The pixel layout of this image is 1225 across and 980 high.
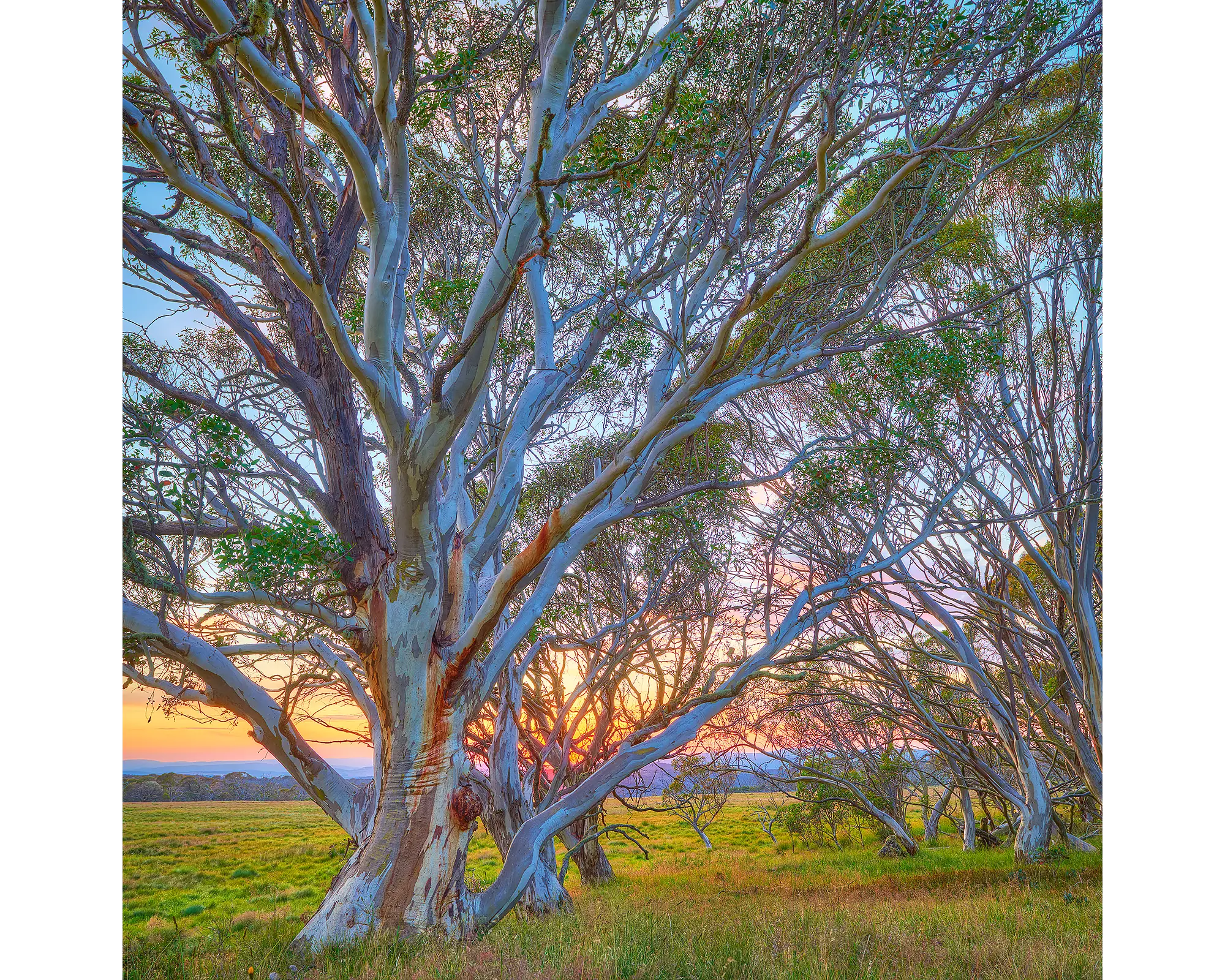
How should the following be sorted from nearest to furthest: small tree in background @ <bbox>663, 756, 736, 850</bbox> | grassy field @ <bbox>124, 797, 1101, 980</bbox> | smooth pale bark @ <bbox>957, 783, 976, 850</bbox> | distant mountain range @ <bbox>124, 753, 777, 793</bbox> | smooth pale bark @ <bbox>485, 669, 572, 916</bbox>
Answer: grassy field @ <bbox>124, 797, 1101, 980</bbox>, distant mountain range @ <bbox>124, 753, 777, 793</bbox>, smooth pale bark @ <bbox>485, 669, 572, 916</bbox>, small tree in background @ <bbox>663, 756, 736, 850</bbox>, smooth pale bark @ <bbox>957, 783, 976, 850</bbox>

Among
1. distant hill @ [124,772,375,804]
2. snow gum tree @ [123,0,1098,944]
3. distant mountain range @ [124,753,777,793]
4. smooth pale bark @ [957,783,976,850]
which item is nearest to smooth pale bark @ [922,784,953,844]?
smooth pale bark @ [957,783,976,850]

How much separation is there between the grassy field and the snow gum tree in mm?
562

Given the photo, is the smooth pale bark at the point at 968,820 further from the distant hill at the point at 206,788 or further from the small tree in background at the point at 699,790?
the distant hill at the point at 206,788

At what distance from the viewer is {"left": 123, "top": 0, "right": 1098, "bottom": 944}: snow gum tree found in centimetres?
346

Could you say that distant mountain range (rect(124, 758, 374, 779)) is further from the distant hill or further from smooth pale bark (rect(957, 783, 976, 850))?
smooth pale bark (rect(957, 783, 976, 850))

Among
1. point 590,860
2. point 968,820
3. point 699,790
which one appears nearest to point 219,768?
point 590,860

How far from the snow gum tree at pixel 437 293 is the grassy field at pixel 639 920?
0.56 metres

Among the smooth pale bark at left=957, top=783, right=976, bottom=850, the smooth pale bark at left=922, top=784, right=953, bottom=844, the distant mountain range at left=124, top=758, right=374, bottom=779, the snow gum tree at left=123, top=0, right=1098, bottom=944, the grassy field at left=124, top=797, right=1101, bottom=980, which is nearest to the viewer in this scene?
the grassy field at left=124, top=797, right=1101, bottom=980

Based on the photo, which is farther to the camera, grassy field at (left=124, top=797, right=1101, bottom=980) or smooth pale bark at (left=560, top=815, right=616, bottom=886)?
smooth pale bark at (left=560, top=815, right=616, bottom=886)

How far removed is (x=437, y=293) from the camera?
5387 mm
